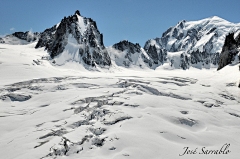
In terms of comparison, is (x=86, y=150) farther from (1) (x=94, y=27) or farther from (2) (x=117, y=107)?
(1) (x=94, y=27)

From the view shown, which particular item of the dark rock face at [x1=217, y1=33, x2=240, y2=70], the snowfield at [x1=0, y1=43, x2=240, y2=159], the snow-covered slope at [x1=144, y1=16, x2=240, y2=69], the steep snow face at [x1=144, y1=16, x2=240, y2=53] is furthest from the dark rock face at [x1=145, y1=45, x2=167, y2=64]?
the snowfield at [x1=0, y1=43, x2=240, y2=159]

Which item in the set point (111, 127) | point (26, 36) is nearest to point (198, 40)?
point (26, 36)

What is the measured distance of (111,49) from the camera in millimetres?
61875

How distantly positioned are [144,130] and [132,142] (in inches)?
42.9

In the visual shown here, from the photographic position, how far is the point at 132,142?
16.6 feet

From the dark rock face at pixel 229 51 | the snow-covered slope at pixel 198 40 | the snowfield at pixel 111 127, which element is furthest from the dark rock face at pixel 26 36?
the dark rock face at pixel 229 51

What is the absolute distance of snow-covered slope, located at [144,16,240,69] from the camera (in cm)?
7788

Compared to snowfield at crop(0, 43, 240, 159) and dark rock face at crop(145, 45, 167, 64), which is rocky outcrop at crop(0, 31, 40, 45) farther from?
snowfield at crop(0, 43, 240, 159)

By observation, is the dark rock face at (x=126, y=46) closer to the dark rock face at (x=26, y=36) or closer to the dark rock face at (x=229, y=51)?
the dark rock face at (x=229, y=51)

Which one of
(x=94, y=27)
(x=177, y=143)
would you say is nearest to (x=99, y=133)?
(x=177, y=143)

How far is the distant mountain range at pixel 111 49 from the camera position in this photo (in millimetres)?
36209

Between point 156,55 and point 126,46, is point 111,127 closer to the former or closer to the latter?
point 126,46

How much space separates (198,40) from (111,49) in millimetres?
108908

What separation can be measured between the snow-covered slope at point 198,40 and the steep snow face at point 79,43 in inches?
1637
